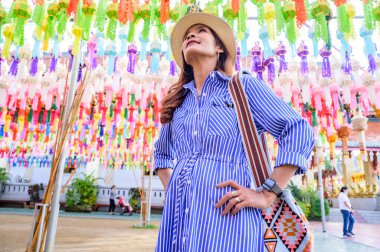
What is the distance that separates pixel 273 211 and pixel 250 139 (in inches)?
7.8

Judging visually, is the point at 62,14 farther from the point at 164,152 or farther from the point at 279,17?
the point at 164,152

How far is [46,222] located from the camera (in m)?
2.11

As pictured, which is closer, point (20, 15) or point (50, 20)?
point (20, 15)

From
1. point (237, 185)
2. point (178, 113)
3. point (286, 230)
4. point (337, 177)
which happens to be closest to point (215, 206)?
point (237, 185)

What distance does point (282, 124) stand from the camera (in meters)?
0.78

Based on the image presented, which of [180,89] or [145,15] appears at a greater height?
[145,15]

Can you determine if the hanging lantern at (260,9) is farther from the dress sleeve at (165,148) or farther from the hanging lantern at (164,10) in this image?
the dress sleeve at (165,148)

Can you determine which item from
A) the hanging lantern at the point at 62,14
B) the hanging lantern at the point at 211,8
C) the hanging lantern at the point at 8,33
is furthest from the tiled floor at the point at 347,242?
the hanging lantern at the point at 8,33

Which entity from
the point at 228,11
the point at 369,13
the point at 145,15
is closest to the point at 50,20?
the point at 145,15

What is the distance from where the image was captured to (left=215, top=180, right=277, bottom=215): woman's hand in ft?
2.27

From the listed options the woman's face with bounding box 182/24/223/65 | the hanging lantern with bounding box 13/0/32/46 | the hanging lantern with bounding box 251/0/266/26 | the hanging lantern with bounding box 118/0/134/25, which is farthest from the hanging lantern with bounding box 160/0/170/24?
the woman's face with bounding box 182/24/223/65

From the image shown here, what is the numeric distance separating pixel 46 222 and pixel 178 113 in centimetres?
172

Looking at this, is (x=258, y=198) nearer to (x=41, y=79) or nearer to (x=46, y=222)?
(x=46, y=222)

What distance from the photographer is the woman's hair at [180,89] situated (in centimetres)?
100
